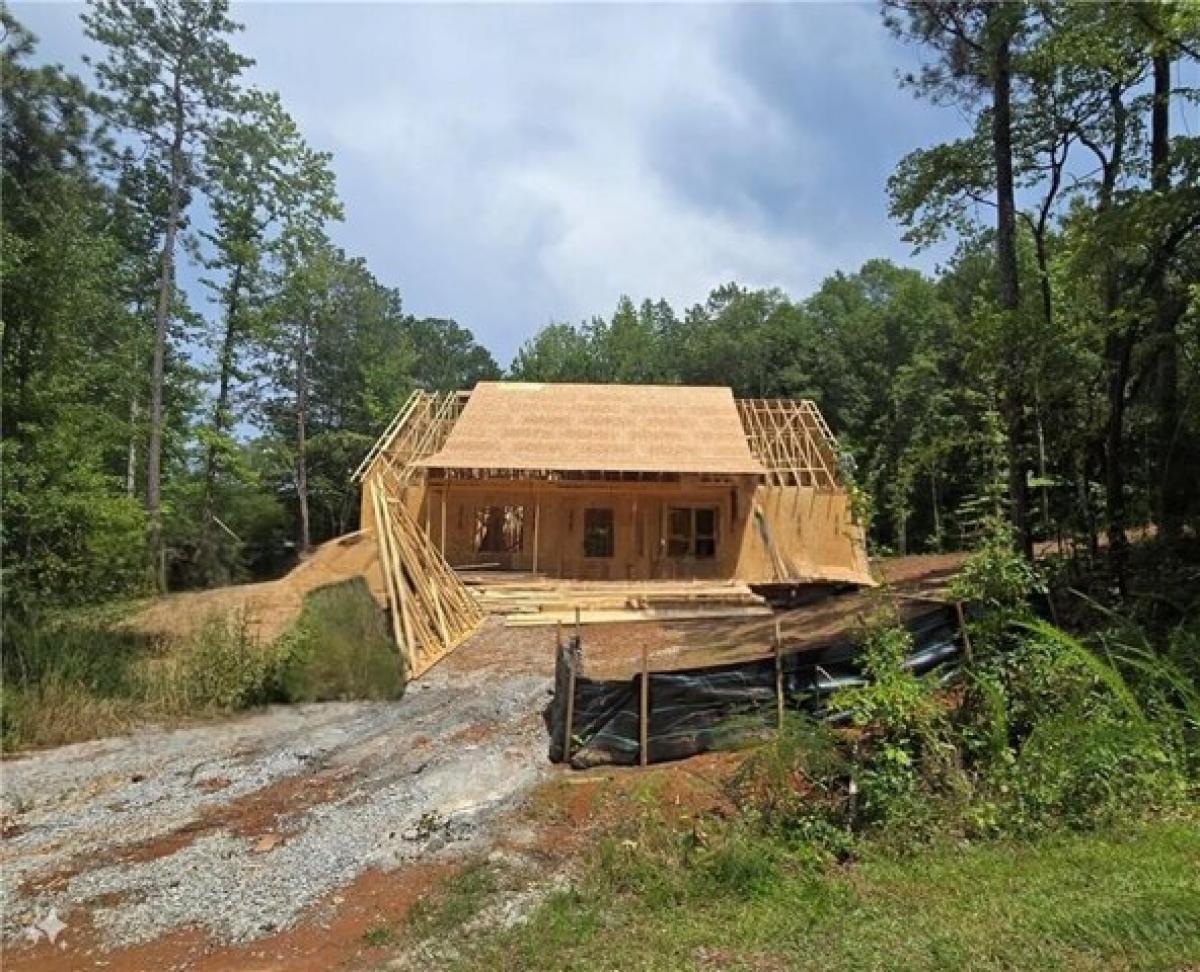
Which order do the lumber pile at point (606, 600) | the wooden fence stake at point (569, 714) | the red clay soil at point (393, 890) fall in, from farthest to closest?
the lumber pile at point (606, 600) < the wooden fence stake at point (569, 714) < the red clay soil at point (393, 890)

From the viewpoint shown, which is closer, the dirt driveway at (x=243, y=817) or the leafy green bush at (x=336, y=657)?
the dirt driveway at (x=243, y=817)

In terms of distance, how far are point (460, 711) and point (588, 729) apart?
2.64 metres

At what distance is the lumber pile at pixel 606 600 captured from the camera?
54.3 ft

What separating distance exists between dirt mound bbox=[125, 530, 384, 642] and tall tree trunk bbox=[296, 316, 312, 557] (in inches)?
726

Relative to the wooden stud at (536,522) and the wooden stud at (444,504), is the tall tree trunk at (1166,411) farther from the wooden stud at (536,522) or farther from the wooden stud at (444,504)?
the wooden stud at (444,504)

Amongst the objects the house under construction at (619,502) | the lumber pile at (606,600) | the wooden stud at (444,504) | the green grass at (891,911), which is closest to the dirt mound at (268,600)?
the house under construction at (619,502)

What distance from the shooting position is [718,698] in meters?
7.88

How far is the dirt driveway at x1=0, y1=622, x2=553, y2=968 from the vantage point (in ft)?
18.8

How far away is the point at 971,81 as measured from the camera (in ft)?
47.8

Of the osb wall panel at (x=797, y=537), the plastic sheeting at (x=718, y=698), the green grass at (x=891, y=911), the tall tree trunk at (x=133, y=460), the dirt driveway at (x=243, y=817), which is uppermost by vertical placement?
the tall tree trunk at (x=133, y=460)

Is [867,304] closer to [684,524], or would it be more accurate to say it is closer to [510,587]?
[684,524]

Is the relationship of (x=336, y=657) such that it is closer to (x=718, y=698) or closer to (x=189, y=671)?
(x=189, y=671)

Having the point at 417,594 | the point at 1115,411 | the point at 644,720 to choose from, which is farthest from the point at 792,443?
the point at 644,720

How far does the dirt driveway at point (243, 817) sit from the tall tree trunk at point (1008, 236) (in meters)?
7.32
